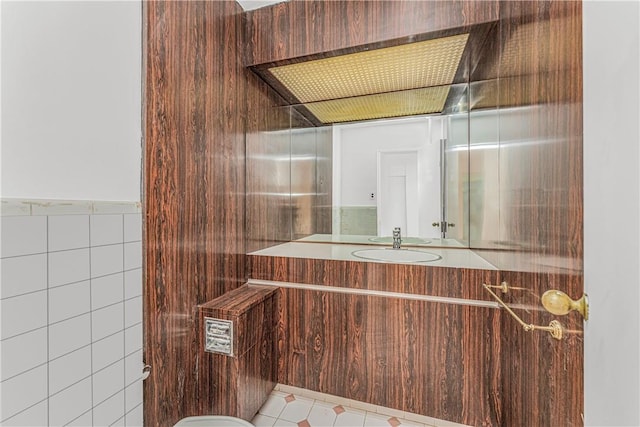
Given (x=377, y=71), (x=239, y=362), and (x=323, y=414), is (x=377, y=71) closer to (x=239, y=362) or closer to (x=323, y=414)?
(x=239, y=362)

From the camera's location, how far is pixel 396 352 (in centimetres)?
157

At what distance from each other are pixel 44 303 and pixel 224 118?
3.97 ft

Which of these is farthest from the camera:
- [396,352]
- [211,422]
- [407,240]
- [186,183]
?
[407,240]

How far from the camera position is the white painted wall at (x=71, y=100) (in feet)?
2.56

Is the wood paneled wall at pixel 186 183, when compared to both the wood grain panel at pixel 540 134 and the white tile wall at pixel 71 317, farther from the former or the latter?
the wood grain panel at pixel 540 134

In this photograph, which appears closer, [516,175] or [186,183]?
[516,175]

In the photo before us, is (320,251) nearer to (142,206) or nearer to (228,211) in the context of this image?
(228,211)

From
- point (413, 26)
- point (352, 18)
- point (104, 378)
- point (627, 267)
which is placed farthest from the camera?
point (352, 18)

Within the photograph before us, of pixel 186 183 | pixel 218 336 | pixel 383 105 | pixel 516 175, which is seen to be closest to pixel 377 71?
pixel 383 105

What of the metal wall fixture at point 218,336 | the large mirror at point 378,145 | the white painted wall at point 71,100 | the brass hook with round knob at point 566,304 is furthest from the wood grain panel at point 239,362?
→ the brass hook with round knob at point 566,304

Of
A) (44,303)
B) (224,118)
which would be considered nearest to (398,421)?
(44,303)

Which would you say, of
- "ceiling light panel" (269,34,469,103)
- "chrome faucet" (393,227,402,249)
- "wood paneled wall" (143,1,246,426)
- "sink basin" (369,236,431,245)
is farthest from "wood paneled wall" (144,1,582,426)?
"sink basin" (369,236,431,245)

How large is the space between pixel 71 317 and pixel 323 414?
1.42 m

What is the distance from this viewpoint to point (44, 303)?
81 centimetres
